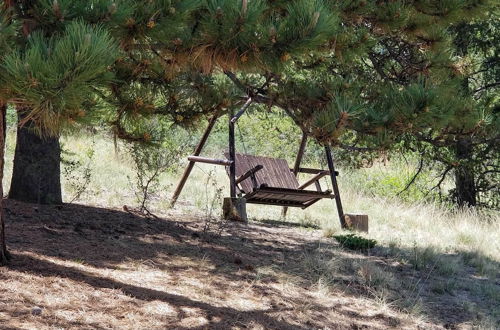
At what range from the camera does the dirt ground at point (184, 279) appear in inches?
141

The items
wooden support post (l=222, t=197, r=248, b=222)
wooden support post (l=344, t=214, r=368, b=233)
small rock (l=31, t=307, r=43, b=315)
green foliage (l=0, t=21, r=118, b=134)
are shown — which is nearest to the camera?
green foliage (l=0, t=21, r=118, b=134)

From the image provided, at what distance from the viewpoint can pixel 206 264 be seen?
4.81m

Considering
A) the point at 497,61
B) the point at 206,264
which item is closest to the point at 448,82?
the point at 206,264

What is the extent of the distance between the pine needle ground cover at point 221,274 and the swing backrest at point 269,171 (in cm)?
50

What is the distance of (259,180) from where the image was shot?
303 inches

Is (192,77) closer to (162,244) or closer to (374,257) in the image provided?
(162,244)

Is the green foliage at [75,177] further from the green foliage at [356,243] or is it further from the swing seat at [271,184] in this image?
the green foliage at [356,243]

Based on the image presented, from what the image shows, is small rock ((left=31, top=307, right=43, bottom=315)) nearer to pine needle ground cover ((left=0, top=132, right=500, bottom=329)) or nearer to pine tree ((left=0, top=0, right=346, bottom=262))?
pine needle ground cover ((left=0, top=132, right=500, bottom=329))

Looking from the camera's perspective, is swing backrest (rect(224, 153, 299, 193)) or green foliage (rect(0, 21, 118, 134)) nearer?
green foliage (rect(0, 21, 118, 134))

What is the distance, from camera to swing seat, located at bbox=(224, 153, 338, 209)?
22.0 feet

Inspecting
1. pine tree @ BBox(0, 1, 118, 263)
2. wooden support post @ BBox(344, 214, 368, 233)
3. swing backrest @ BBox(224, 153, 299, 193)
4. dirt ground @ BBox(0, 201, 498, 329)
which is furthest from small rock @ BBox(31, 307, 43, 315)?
wooden support post @ BBox(344, 214, 368, 233)

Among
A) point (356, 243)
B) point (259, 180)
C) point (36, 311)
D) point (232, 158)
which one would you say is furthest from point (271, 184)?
point (36, 311)

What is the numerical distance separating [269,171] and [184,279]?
11.7 feet

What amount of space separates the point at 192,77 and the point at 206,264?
59.8 inches
